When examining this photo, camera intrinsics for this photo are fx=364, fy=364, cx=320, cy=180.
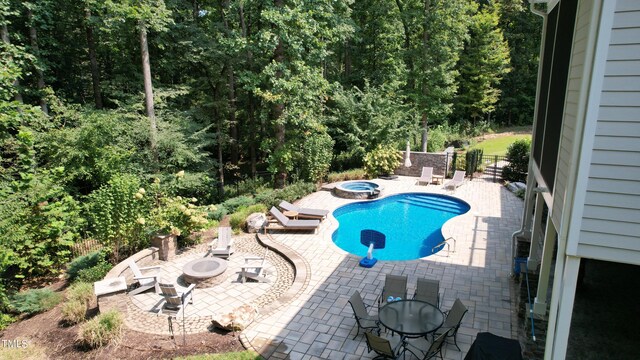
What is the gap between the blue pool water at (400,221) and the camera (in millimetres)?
12508

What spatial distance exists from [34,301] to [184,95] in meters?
12.8

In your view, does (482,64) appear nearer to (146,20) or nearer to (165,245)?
(146,20)

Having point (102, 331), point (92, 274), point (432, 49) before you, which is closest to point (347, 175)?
point (432, 49)

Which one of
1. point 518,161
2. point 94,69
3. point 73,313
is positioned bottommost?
point 73,313

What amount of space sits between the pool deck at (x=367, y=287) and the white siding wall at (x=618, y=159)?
3.84 metres

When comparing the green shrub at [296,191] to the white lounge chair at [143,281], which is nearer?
the white lounge chair at [143,281]

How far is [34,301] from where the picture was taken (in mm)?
9016

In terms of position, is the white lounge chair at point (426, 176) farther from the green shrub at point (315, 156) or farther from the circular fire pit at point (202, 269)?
the circular fire pit at point (202, 269)

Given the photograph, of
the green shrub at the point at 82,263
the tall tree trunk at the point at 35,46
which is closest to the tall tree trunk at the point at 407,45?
the tall tree trunk at the point at 35,46

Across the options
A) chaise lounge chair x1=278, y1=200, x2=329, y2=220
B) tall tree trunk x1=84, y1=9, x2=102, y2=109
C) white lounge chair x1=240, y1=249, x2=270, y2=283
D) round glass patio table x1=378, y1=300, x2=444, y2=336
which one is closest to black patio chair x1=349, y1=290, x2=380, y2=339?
round glass patio table x1=378, y1=300, x2=444, y2=336

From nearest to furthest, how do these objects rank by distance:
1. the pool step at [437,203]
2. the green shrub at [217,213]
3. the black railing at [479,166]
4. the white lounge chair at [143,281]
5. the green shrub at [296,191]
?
the white lounge chair at [143,281], the green shrub at [217,213], the green shrub at [296,191], the pool step at [437,203], the black railing at [479,166]

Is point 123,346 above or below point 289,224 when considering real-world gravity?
below

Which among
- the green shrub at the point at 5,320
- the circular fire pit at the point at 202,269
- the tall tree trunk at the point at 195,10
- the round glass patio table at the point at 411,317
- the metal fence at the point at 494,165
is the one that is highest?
the tall tree trunk at the point at 195,10

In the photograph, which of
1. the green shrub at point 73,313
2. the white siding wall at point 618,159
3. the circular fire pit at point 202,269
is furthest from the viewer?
the circular fire pit at point 202,269
